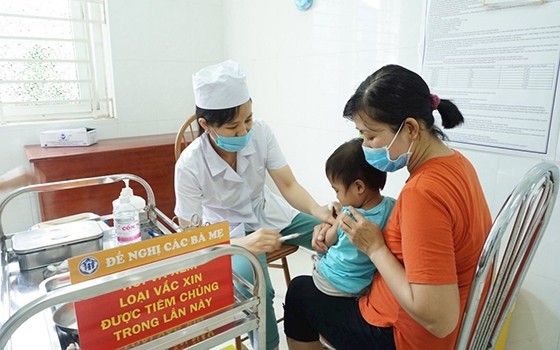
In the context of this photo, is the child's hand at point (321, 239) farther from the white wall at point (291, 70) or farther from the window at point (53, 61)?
the window at point (53, 61)

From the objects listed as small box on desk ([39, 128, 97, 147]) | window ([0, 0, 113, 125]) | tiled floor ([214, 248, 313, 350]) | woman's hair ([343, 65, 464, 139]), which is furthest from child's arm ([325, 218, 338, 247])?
window ([0, 0, 113, 125])

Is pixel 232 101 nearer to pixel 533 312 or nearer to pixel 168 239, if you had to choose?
pixel 168 239

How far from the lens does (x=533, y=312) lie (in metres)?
1.41

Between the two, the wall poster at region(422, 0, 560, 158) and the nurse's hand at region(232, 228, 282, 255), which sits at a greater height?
the wall poster at region(422, 0, 560, 158)

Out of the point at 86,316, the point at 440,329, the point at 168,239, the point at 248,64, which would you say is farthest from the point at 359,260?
the point at 248,64

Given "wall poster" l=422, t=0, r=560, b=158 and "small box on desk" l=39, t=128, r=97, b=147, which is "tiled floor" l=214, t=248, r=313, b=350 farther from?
"small box on desk" l=39, t=128, r=97, b=147

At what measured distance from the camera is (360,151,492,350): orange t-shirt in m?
0.76

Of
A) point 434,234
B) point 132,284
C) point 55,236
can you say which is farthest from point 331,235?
point 55,236

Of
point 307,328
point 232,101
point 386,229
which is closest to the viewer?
point 386,229

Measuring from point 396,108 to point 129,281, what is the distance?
25.6 inches

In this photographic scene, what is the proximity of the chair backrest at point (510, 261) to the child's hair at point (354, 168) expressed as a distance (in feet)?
1.19

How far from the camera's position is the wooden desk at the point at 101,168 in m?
2.08

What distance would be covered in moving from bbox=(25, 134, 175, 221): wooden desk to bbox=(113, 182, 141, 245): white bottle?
3.89 ft

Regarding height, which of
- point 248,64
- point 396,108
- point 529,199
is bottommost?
point 529,199
